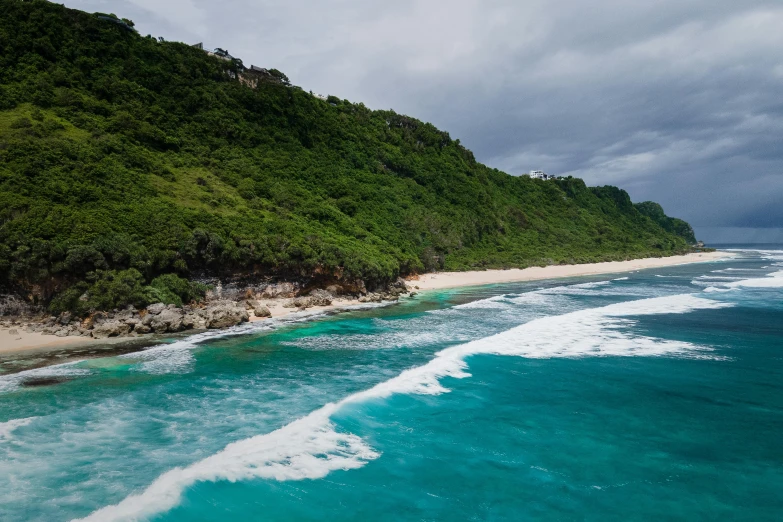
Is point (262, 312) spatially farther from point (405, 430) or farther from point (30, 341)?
point (405, 430)

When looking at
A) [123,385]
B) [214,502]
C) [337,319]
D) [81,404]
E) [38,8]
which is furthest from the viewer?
[38,8]

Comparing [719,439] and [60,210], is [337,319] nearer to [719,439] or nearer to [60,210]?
[60,210]

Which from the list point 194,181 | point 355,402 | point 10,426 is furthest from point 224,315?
point 194,181

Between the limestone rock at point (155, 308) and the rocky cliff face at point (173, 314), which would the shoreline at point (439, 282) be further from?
the limestone rock at point (155, 308)

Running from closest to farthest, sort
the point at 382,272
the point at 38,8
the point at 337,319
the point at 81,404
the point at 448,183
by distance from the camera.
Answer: the point at 81,404, the point at 337,319, the point at 382,272, the point at 38,8, the point at 448,183

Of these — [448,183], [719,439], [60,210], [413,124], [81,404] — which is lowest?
[719,439]

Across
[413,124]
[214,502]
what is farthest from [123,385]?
[413,124]

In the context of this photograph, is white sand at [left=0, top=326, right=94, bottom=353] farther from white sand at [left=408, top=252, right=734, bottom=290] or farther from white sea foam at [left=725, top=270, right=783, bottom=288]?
white sea foam at [left=725, top=270, right=783, bottom=288]
